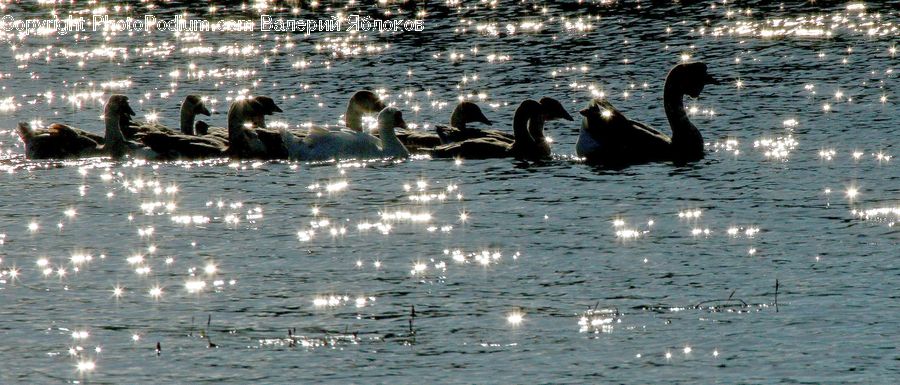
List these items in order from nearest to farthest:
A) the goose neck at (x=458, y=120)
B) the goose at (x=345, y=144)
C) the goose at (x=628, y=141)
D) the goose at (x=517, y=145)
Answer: the goose at (x=628, y=141), the goose at (x=345, y=144), the goose at (x=517, y=145), the goose neck at (x=458, y=120)

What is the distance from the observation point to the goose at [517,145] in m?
25.6

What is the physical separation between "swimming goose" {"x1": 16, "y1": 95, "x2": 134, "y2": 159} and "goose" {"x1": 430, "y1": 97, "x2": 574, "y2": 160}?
16.3ft

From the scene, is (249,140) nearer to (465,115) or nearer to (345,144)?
(345,144)

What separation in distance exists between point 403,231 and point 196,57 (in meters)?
24.5

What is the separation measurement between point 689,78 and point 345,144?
20.1 feet

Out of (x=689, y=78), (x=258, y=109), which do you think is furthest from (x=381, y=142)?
(x=689, y=78)

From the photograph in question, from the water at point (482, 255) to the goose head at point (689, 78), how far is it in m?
0.98

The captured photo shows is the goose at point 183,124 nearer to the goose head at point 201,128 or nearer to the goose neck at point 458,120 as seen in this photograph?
the goose head at point 201,128

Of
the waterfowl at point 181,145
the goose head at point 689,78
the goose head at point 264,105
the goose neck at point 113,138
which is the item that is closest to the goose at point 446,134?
Result: the goose head at point 264,105

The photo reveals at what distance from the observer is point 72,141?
85.6ft

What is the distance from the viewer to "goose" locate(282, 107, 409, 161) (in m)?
25.2

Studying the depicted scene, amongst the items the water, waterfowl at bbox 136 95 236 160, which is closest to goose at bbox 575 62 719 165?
the water

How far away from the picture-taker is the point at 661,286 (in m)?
15.8

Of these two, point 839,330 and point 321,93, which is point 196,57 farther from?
point 839,330
